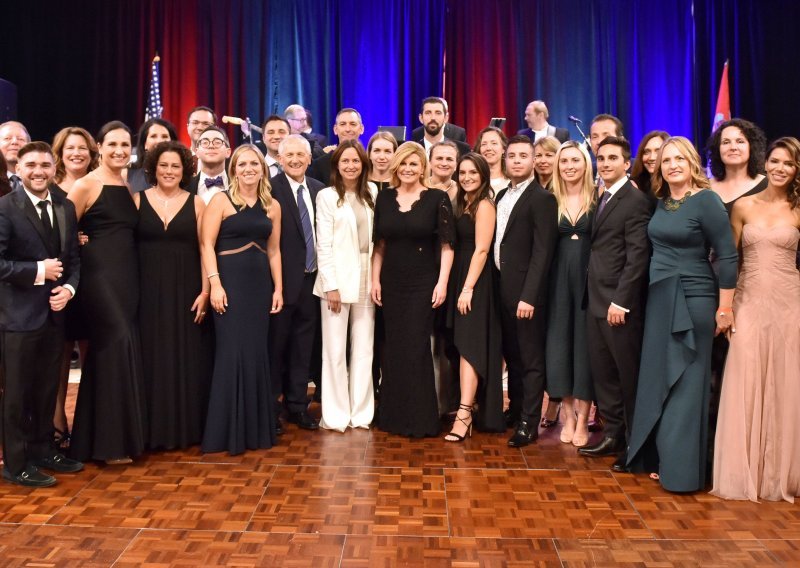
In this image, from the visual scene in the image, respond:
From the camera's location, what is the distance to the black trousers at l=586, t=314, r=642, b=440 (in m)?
3.80

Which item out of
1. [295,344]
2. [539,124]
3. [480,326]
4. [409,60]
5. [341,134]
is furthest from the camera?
[409,60]

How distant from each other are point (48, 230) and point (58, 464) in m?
1.14

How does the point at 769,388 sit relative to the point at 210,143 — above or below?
below

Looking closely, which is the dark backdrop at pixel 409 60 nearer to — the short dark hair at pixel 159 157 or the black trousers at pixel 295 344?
the black trousers at pixel 295 344

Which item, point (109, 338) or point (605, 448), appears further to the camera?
point (605, 448)

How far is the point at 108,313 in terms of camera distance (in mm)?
3828

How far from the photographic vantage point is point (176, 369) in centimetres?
405

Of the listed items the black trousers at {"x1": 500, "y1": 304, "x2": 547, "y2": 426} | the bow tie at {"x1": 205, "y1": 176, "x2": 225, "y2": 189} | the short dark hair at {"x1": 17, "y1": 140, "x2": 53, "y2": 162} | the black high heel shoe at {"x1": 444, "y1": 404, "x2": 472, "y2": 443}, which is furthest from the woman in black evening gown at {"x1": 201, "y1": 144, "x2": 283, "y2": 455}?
the black trousers at {"x1": 500, "y1": 304, "x2": 547, "y2": 426}

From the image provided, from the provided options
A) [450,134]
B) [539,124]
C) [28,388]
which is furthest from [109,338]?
[539,124]

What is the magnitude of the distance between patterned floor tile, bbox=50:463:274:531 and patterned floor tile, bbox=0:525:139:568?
0.09 m

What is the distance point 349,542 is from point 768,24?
818 centimetres

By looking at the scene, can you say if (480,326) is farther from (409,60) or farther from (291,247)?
(409,60)

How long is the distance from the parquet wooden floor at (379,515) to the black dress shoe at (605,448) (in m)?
0.07

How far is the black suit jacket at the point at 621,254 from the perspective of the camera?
3.71 metres
